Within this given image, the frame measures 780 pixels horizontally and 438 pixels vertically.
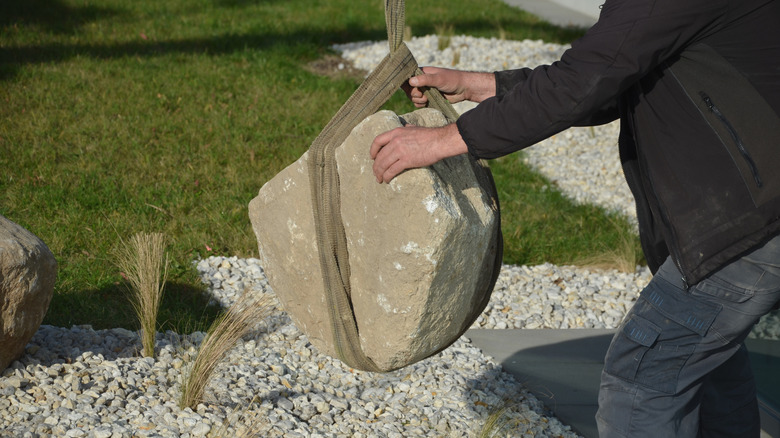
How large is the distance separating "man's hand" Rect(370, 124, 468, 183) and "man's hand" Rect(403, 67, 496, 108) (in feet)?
1.13

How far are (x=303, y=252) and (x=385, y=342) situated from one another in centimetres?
37

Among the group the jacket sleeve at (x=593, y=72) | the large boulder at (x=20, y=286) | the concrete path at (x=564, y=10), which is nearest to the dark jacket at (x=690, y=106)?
the jacket sleeve at (x=593, y=72)

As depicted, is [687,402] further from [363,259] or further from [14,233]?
[14,233]

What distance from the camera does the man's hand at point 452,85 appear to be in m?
2.43

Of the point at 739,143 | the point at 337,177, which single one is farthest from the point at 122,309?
the point at 739,143

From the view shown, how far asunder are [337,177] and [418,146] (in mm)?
331

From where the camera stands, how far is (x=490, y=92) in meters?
2.57

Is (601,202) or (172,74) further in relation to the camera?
(172,74)

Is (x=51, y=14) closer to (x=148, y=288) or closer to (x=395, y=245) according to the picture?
(x=148, y=288)

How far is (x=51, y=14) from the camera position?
9016 millimetres

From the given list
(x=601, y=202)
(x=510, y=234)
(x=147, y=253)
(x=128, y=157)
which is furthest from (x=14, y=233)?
(x=601, y=202)

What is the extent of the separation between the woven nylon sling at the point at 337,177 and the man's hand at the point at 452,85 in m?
0.11

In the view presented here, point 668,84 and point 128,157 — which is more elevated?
point 668,84

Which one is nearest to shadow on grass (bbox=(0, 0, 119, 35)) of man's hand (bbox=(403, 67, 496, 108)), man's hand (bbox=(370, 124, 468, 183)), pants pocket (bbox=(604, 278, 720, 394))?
man's hand (bbox=(403, 67, 496, 108))
